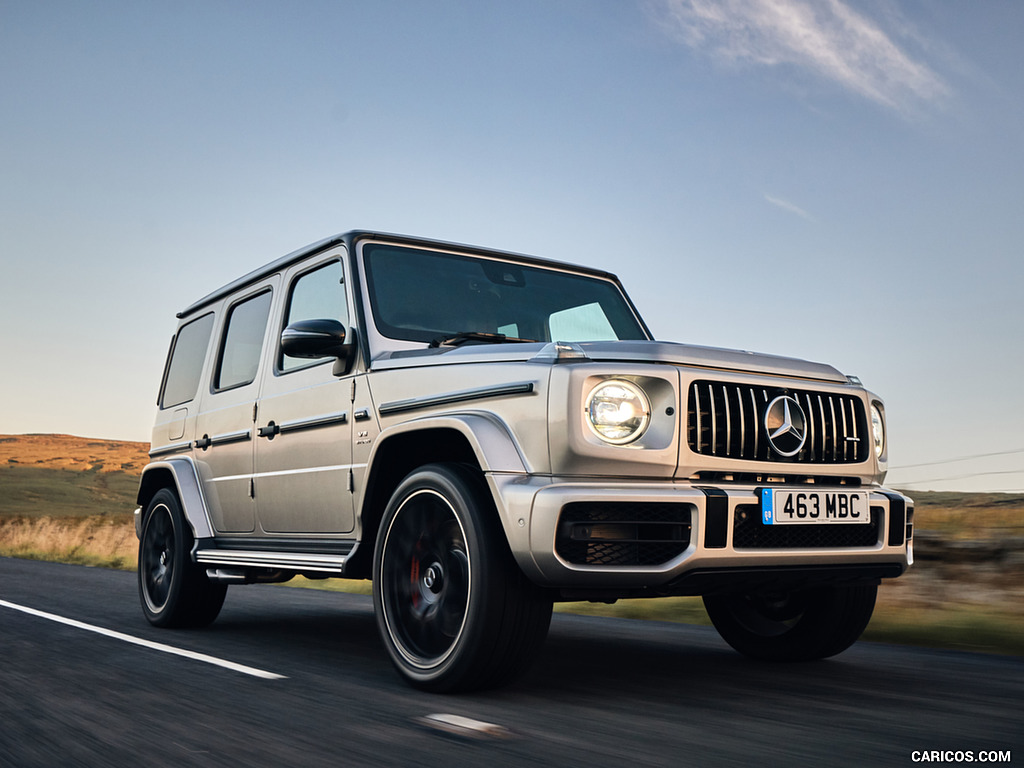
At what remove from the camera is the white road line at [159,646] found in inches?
178

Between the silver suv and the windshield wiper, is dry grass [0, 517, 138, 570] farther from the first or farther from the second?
the windshield wiper

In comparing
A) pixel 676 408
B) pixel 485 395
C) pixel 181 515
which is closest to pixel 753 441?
pixel 676 408

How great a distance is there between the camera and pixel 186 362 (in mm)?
7328

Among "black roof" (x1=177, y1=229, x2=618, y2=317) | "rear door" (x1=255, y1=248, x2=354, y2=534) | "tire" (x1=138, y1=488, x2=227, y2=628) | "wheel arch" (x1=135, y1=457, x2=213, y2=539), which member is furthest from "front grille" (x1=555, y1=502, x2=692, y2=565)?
"tire" (x1=138, y1=488, x2=227, y2=628)

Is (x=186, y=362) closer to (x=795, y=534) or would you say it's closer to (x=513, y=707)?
(x=513, y=707)

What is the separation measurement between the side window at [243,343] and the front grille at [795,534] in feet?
10.9

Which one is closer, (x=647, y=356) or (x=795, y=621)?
(x=647, y=356)

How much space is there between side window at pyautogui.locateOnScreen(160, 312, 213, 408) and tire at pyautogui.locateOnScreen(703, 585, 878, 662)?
3938 millimetres

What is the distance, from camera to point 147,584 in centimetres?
686

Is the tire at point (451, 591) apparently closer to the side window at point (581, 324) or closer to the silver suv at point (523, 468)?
the silver suv at point (523, 468)

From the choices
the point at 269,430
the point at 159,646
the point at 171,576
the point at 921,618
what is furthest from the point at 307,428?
the point at 921,618

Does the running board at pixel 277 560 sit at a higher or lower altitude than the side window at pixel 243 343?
lower
